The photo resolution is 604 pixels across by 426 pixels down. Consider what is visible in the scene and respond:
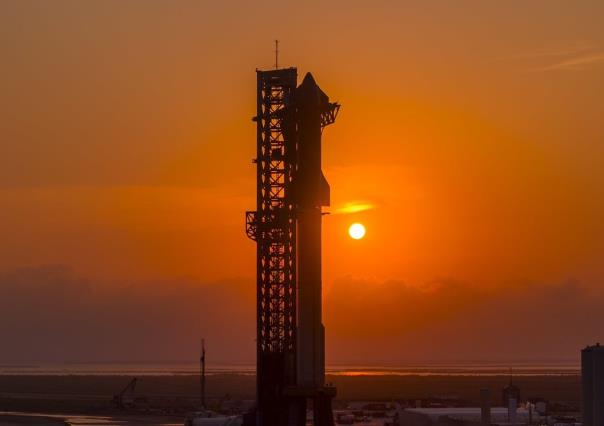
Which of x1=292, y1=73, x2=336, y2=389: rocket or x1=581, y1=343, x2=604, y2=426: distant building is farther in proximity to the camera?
x1=292, y1=73, x2=336, y2=389: rocket

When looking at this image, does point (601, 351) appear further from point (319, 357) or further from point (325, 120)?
point (325, 120)

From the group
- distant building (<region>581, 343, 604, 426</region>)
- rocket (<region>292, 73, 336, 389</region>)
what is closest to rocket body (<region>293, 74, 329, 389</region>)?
rocket (<region>292, 73, 336, 389</region>)

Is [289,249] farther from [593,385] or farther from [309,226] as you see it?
[593,385]

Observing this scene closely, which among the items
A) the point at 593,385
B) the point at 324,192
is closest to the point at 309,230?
the point at 324,192

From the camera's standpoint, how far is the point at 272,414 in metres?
79.3

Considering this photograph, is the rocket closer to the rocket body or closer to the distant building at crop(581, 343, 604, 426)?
the rocket body

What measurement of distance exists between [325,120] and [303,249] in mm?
8815

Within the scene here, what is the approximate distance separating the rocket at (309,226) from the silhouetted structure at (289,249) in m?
0.06

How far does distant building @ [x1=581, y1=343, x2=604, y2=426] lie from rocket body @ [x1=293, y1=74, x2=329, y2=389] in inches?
657

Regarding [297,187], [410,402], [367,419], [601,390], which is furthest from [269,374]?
[410,402]

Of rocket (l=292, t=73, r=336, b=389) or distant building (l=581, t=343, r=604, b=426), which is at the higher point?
rocket (l=292, t=73, r=336, b=389)

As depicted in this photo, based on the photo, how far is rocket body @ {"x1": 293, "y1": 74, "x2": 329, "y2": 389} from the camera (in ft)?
238

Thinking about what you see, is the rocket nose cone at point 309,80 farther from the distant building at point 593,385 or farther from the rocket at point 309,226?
the distant building at point 593,385

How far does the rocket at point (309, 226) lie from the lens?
72688 mm
